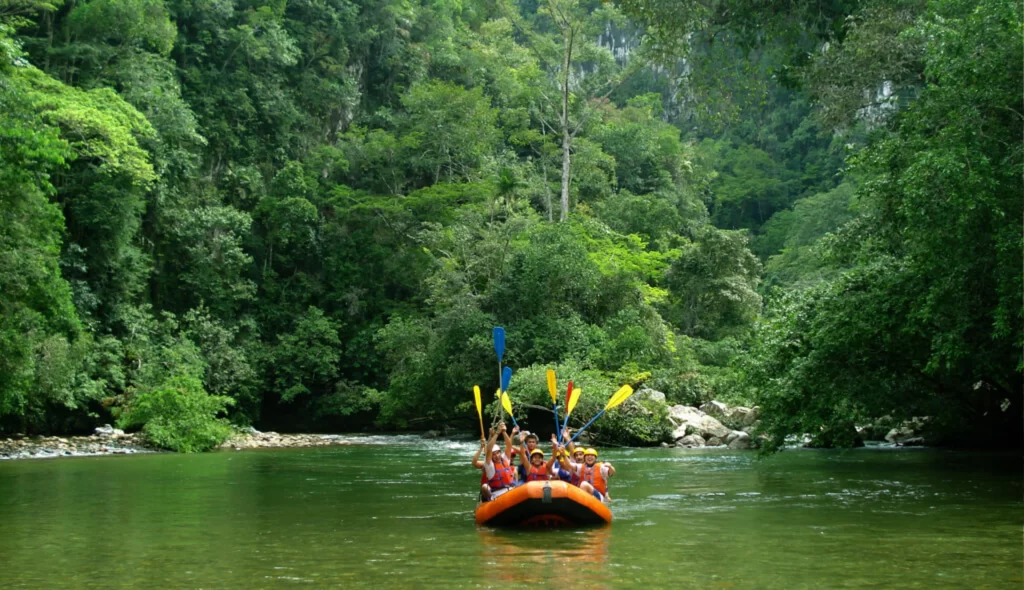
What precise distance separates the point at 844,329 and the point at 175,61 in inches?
1080

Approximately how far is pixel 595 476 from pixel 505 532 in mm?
1286

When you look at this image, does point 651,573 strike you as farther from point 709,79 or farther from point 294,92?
point 294,92

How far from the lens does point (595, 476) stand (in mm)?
10625

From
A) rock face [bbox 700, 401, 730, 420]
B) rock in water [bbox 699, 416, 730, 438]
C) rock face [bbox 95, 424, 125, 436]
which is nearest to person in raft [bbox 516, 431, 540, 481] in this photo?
rock in water [bbox 699, 416, 730, 438]

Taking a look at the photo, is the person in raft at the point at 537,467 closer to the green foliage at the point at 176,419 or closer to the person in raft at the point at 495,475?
the person in raft at the point at 495,475

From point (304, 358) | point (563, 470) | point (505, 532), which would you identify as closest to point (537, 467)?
point (563, 470)

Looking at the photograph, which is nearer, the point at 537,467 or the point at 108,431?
the point at 537,467

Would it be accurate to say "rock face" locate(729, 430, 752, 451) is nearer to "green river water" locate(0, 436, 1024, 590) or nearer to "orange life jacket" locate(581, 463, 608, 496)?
"green river water" locate(0, 436, 1024, 590)

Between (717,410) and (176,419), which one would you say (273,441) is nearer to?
(176,419)

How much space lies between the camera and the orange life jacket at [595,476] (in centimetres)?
1059

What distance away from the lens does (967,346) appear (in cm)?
1195

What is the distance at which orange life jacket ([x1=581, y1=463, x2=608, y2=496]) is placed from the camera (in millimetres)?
10586

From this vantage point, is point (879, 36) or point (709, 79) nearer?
point (879, 36)

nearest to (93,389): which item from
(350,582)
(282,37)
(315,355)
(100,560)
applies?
(315,355)
